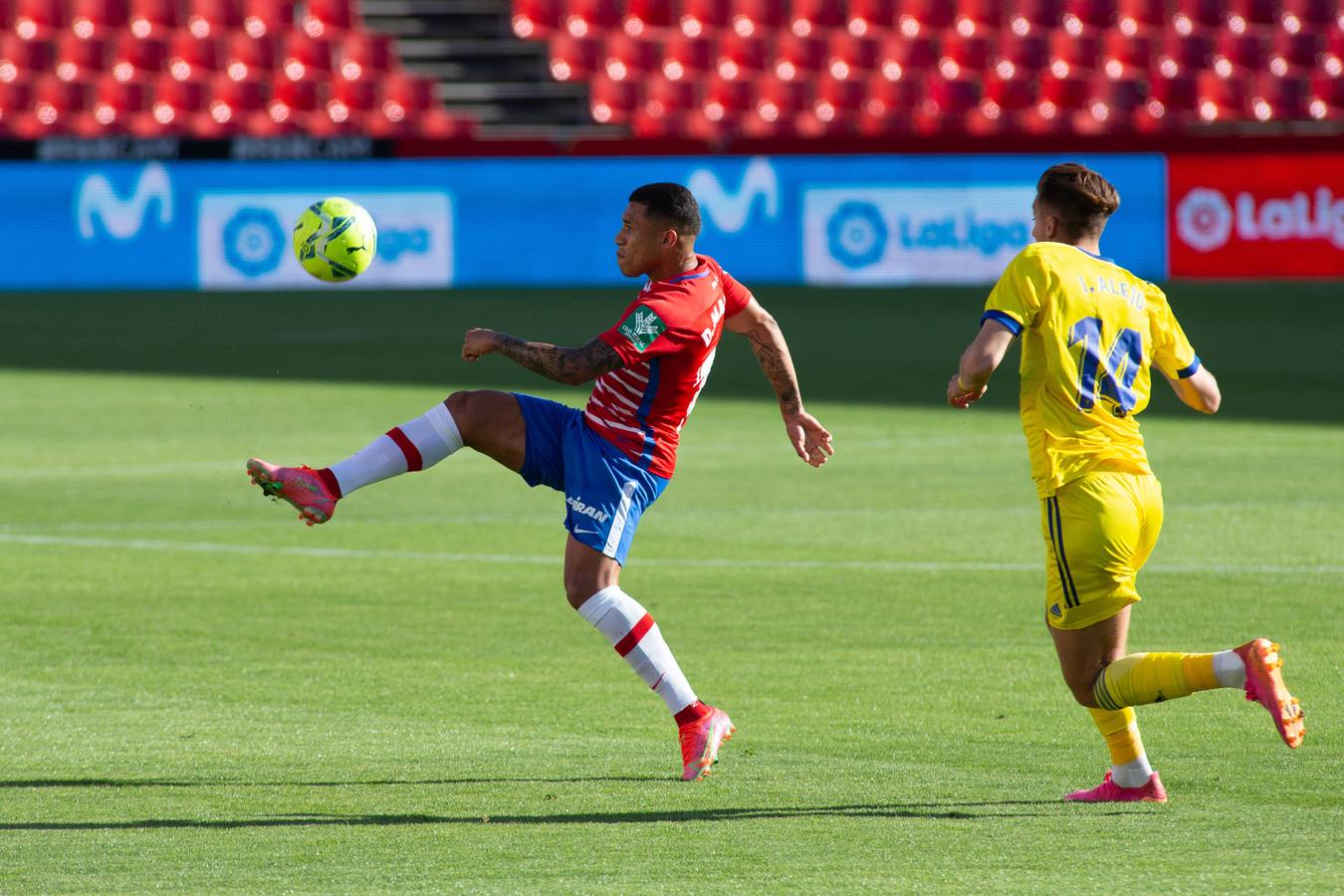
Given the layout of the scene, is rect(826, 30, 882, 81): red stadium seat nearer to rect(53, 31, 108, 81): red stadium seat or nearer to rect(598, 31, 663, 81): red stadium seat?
rect(598, 31, 663, 81): red stadium seat

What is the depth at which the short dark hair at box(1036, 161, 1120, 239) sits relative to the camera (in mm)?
5723

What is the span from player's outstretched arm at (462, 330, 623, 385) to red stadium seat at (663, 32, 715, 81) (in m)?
24.2

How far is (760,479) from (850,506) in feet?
4.18

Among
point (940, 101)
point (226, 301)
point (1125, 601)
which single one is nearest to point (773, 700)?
point (1125, 601)

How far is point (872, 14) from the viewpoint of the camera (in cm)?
3169

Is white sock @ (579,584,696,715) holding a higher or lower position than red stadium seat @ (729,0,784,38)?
lower

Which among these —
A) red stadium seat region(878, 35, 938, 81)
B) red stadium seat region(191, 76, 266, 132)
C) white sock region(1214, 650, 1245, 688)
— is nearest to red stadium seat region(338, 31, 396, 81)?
red stadium seat region(191, 76, 266, 132)

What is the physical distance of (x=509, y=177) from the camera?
2469 cm

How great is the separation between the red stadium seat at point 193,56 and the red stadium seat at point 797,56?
26.3 ft

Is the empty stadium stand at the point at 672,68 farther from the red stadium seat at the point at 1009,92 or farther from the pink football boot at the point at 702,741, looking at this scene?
the pink football boot at the point at 702,741

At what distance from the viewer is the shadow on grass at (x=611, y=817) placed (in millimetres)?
5621

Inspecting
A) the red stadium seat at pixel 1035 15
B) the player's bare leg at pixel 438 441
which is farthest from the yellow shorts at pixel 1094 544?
the red stadium seat at pixel 1035 15

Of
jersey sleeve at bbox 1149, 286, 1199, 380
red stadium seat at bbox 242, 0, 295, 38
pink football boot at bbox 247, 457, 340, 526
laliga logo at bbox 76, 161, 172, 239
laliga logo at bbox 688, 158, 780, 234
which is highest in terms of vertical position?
red stadium seat at bbox 242, 0, 295, 38

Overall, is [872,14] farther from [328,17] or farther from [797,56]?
[328,17]
